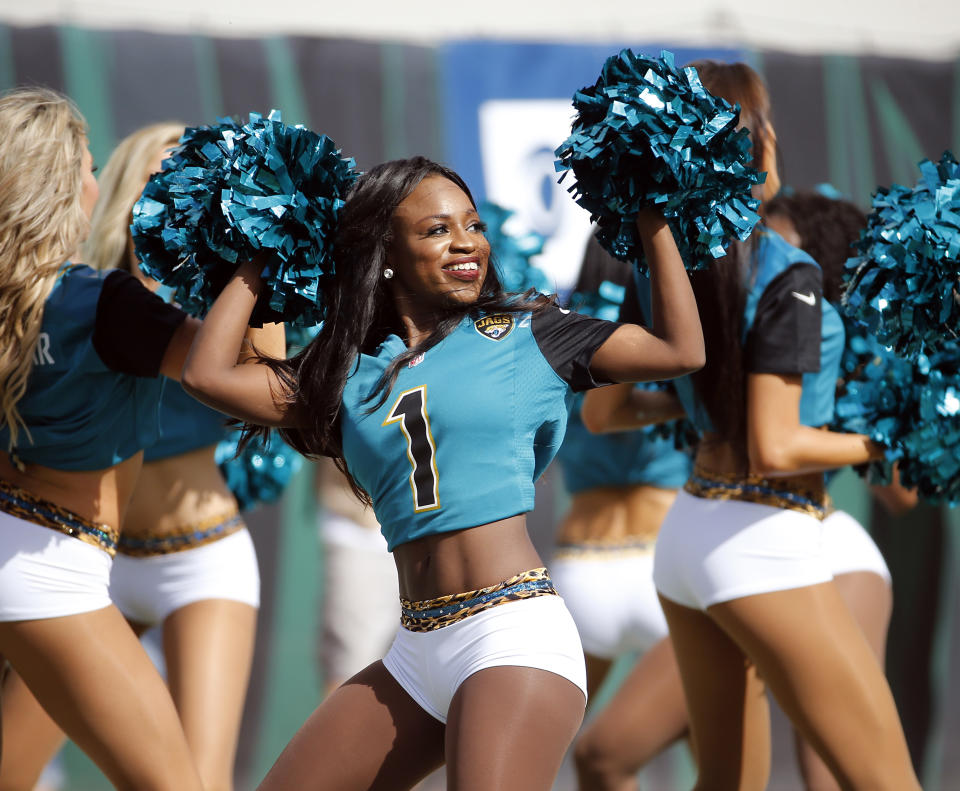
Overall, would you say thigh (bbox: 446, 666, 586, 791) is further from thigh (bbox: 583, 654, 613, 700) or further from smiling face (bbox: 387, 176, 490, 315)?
thigh (bbox: 583, 654, 613, 700)

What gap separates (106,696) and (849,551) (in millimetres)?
2170

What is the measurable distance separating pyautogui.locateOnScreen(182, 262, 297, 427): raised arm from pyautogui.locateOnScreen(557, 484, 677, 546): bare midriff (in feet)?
6.00

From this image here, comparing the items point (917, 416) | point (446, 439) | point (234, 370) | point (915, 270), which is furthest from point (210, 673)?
point (915, 270)

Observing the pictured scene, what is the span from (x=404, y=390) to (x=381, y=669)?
0.57 m

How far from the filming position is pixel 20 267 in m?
2.91

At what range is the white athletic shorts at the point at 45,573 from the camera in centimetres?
283

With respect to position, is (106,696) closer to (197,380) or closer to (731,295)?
(197,380)

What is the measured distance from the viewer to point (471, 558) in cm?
245

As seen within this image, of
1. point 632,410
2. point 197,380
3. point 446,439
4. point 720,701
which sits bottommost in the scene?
point 720,701

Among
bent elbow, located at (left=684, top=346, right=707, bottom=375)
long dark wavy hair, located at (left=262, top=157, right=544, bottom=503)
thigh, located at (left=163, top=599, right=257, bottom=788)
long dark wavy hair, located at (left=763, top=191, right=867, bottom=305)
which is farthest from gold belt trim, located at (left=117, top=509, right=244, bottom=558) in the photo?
long dark wavy hair, located at (left=763, top=191, right=867, bottom=305)

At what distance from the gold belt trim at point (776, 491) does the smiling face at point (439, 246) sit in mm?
940

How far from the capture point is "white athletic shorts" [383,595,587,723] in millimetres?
2357

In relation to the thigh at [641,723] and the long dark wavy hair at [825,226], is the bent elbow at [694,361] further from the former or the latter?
the thigh at [641,723]

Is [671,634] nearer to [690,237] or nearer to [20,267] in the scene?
[690,237]
